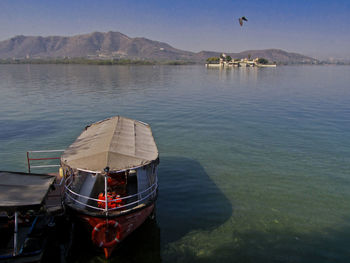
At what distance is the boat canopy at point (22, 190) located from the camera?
27.1 ft

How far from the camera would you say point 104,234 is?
30.5ft

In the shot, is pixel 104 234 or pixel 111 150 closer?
pixel 104 234

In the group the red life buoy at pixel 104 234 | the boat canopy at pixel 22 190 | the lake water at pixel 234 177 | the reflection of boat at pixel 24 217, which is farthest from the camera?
the lake water at pixel 234 177

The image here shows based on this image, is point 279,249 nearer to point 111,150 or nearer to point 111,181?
point 111,181

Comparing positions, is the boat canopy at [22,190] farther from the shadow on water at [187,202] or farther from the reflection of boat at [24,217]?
the shadow on water at [187,202]

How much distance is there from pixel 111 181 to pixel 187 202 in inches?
169

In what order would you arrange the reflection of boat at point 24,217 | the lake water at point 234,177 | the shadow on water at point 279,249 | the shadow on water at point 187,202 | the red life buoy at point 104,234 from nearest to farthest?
1. the reflection of boat at point 24,217
2. the red life buoy at point 104,234
3. the shadow on water at point 279,249
4. the lake water at point 234,177
5. the shadow on water at point 187,202

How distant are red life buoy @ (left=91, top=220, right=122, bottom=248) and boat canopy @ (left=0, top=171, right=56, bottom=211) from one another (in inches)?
82.7

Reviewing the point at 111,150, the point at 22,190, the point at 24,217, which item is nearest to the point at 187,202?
the point at 111,150

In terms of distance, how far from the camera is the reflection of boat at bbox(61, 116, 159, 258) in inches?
366

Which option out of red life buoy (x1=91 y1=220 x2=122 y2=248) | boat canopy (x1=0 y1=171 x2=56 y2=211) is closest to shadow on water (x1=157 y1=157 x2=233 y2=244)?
red life buoy (x1=91 y1=220 x2=122 y2=248)

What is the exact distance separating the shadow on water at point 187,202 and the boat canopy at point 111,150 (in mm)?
3391

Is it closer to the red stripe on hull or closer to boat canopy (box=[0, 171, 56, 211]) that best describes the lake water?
the red stripe on hull

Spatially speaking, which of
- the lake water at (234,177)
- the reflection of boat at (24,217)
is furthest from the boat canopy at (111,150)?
the lake water at (234,177)
